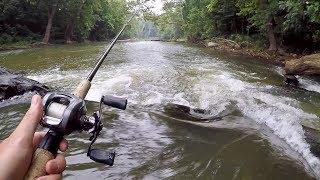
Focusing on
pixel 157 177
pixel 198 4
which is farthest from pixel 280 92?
pixel 198 4

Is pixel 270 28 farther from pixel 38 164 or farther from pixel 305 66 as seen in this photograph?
pixel 38 164

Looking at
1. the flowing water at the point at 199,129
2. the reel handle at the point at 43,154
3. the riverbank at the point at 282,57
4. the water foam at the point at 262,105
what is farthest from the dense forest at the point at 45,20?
the reel handle at the point at 43,154

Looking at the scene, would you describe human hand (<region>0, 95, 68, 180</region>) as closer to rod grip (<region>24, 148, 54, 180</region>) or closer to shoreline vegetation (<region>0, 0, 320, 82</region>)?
rod grip (<region>24, 148, 54, 180</region>)

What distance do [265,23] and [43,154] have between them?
66.7 feet

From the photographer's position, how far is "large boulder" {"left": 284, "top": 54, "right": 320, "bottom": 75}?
37.3 feet

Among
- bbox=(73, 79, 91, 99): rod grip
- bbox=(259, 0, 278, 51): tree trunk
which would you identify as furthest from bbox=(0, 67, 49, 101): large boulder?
bbox=(259, 0, 278, 51): tree trunk

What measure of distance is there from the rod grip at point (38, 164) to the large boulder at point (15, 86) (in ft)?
23.2

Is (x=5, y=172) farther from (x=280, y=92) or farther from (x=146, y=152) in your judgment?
(x=280, y=92)

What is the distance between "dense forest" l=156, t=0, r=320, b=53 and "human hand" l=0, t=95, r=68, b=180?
37.3 ft

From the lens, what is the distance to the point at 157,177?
4266 mm

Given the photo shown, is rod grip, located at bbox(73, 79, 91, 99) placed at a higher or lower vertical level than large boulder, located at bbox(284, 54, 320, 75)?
higher

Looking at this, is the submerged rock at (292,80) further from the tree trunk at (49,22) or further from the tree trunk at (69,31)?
the tree trunk at (69,31)

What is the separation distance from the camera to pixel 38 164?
1.52 meters

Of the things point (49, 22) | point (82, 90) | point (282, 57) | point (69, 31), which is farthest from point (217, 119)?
point (69, 31)
